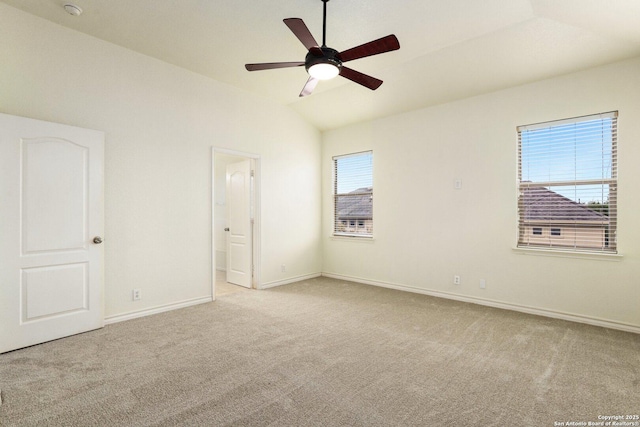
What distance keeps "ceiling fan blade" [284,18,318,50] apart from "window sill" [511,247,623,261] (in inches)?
135

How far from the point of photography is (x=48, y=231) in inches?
117

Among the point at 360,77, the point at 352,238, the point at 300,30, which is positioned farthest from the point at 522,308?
the point at 300,30

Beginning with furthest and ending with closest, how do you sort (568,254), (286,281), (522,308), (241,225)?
(286,281)
(241,225)
(522,308)
(568,254)

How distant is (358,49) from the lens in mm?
2400

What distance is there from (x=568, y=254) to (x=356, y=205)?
3059 mm

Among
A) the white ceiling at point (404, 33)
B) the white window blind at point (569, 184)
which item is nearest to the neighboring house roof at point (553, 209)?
the white window blind at point (569, 184)

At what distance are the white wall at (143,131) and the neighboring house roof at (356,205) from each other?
4.84ft

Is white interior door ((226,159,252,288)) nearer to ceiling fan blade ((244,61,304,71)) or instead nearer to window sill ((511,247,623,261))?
ceiling fan blade ((244,61,304,71))

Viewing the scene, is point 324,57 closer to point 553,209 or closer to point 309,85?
point 309,85

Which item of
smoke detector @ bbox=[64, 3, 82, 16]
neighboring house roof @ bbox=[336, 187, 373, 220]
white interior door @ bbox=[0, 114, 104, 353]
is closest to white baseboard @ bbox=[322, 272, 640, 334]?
neighboring house roof @ bbox=[336, 187, 373, 220]

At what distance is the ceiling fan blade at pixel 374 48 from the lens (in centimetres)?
223

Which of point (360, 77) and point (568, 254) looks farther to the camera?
point (568, 254)

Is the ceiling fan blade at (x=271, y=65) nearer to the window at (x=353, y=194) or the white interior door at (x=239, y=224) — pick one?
the white interior door at (x=239, y=224)

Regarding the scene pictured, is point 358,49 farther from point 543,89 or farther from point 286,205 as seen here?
point 286,205
